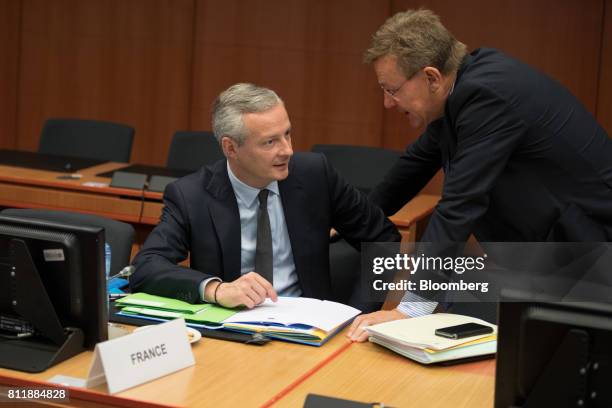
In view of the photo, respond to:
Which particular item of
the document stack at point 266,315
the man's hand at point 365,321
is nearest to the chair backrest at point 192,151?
the document stack at point 266,315

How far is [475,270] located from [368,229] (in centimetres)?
47

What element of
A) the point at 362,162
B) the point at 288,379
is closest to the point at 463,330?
the point at 288,379

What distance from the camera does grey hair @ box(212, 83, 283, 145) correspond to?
10.5ft

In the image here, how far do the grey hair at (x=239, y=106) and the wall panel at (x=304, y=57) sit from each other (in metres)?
3.43

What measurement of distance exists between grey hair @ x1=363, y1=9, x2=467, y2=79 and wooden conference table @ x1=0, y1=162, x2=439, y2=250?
6.11 feet

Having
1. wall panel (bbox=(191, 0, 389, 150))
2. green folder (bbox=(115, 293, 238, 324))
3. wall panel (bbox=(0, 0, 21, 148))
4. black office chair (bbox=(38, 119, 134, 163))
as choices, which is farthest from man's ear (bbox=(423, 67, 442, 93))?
wall panel (bbox=(0, 0, 21, 148))

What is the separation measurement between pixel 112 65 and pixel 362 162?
2.91m

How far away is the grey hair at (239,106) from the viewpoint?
10.5 feet

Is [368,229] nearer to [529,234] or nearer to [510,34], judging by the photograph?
[529,234]

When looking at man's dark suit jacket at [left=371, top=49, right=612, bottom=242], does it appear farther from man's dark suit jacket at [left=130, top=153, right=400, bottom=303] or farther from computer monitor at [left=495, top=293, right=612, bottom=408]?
computer monitor at [left=495, top=293, right=612, bottom=408]

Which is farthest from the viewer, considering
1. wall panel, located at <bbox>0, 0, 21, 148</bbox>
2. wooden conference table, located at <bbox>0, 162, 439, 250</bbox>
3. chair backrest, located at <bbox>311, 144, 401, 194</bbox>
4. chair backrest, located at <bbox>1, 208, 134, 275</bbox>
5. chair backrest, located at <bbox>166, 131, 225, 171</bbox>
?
wall panel, located at <bbox>0, 0, 21, 148</bbox>

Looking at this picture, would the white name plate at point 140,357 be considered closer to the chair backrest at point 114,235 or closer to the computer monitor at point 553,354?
the computer monitor at point 553,354

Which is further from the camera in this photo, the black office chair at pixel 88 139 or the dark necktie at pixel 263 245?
the black office chair at pixel 88 139

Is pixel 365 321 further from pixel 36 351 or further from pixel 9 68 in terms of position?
pixel 9 68
